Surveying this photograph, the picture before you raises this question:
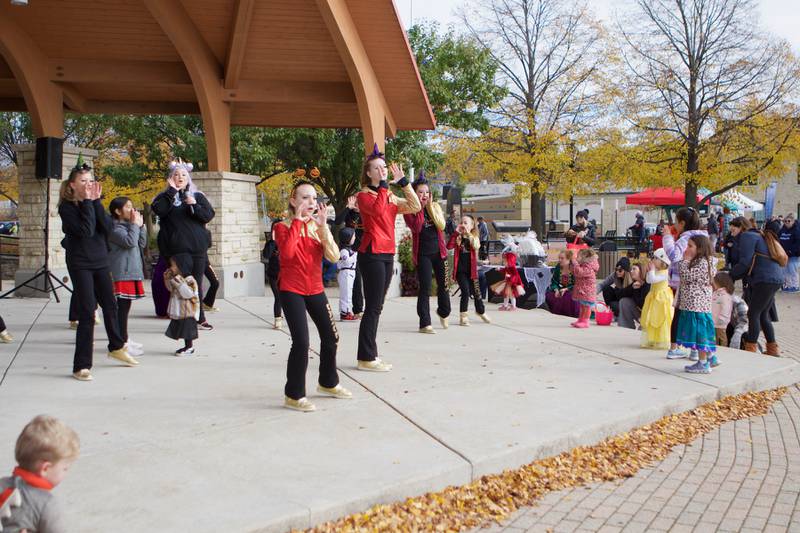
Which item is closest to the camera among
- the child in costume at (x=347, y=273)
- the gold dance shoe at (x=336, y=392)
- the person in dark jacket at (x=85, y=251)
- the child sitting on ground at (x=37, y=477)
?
the child sitting on ground at (x=37, y=477)

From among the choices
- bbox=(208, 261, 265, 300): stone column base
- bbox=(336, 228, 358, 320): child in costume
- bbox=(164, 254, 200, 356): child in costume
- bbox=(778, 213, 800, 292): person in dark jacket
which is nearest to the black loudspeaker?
bbox=(208, 261, 265, 300): stone column base

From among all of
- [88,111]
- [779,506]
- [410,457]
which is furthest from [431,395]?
[88,111]

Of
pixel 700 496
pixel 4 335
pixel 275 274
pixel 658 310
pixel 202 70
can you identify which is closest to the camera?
pixel 700 496

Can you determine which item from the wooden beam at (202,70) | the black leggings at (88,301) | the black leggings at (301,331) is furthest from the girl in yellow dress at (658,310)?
the wooden beam at (202,70)

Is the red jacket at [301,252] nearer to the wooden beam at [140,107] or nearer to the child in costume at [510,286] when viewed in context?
the child in costume at [510,286]

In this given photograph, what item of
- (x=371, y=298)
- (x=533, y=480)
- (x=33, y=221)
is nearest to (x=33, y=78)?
(x=33, y=221)

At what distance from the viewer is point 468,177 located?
3047 centimetres

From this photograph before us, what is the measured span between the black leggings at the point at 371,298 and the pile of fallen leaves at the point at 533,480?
8.27ft

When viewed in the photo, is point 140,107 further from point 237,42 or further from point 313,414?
point 313,414

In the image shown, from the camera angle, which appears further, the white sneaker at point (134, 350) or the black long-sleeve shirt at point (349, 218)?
the black long-sleeve shirt at point (349, 218)

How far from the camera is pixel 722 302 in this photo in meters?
9.41

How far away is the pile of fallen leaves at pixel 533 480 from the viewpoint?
3984mm

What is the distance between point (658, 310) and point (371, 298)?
3527mm

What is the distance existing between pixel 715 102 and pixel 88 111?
1884cm
